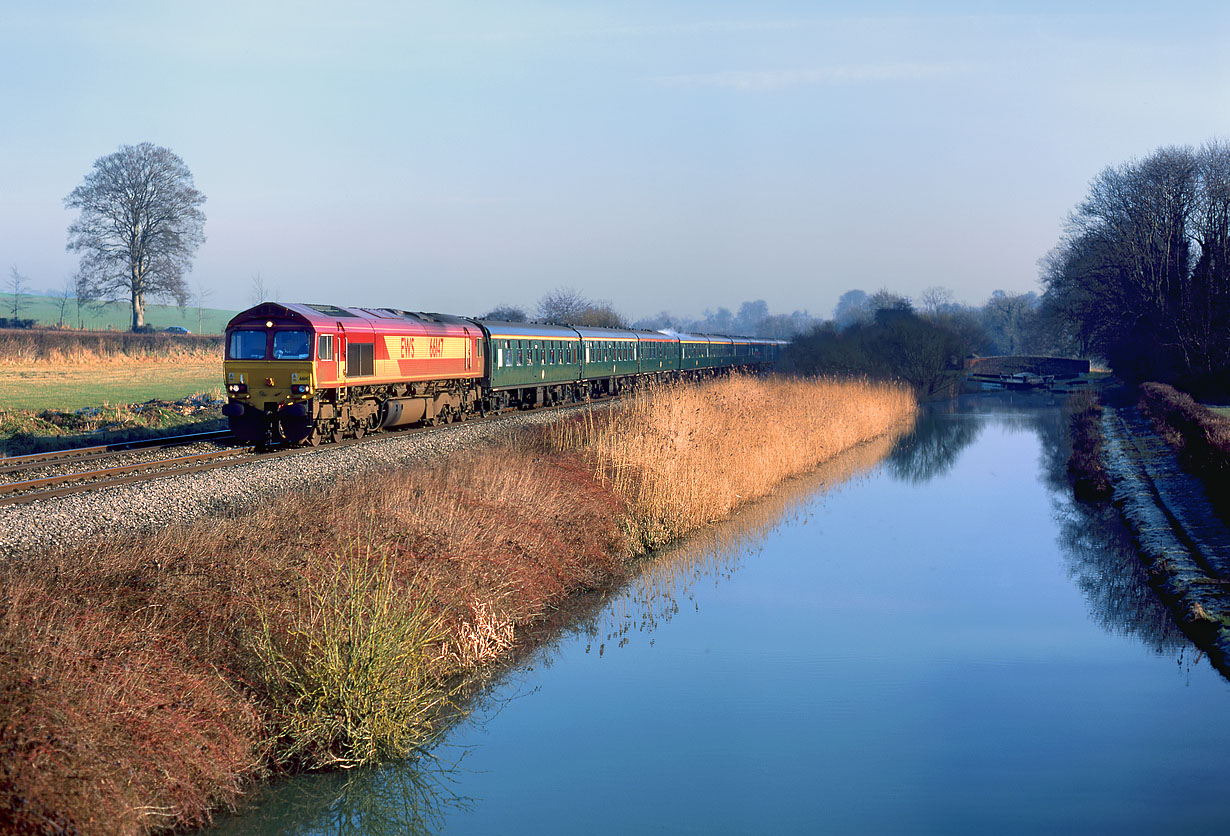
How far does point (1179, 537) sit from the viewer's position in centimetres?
1709

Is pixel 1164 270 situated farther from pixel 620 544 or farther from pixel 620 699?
pixel 620 699

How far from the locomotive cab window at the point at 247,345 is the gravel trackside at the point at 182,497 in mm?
2803

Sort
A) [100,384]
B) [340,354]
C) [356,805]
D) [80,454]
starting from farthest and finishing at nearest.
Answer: [100,384] < [340,354] < [80,454] < [356,805]

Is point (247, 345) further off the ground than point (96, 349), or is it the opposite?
point (247, 345)

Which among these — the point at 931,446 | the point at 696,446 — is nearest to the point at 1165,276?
the point at 931,446

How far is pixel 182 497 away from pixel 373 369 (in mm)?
8413

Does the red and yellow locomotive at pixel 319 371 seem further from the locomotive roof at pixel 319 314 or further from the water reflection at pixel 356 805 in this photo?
the water reflection at pixel 356 805

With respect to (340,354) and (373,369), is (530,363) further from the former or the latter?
(340,354)

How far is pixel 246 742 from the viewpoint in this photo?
7.27 meters

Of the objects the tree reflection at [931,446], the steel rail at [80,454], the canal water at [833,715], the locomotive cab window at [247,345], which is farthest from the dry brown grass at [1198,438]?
the steel rail at [80,454]

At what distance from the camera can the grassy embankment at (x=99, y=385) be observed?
941 inches

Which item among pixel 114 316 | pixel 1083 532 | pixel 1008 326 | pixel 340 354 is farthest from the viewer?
pixel 1008 326

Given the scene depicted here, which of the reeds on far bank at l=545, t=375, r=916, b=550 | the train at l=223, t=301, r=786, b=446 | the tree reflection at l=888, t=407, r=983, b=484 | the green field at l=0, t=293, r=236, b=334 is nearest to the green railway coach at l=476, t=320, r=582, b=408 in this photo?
the train at l=223, t=301, r=786, b=446

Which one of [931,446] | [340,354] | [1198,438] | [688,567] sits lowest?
[688,567]
